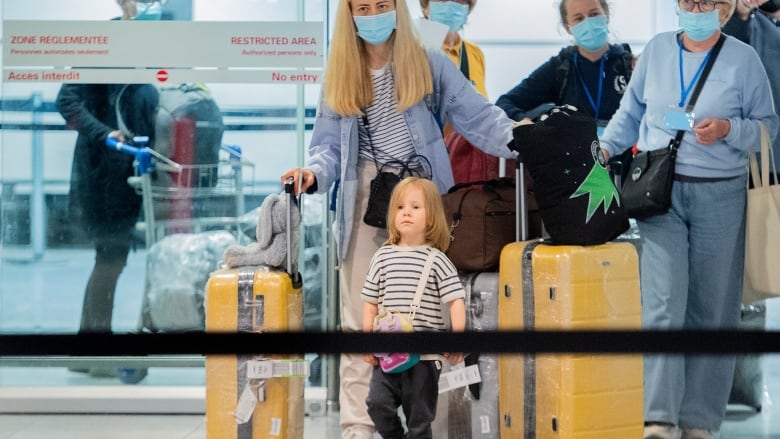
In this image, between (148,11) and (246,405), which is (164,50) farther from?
(246,405)

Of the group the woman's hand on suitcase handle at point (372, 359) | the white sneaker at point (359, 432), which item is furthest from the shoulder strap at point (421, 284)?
the white sneaker at point (359, 432)

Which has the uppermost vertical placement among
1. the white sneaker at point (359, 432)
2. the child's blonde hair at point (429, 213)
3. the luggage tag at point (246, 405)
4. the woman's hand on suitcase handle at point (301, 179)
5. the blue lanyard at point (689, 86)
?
the blue lanyard at point (689, 86)

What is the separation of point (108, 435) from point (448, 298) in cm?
195

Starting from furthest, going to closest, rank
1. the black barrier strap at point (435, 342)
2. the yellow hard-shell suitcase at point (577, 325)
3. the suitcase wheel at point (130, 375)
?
the suitcase wheel at point (130, 375), the yellow hard-shell suitcase at point (577, 325), the black barrier strap at point (435, 342)

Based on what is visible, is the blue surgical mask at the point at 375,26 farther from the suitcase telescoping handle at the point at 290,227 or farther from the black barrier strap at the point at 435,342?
the black barrier strap at the point at 435,342

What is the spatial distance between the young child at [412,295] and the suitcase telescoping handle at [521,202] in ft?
0.99

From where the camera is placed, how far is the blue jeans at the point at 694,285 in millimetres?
3914

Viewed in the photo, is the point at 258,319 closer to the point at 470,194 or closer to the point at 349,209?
the point at 349,209

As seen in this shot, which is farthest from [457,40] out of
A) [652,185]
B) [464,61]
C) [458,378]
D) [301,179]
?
[458,378]

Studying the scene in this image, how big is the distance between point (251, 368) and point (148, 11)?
2.23 meters

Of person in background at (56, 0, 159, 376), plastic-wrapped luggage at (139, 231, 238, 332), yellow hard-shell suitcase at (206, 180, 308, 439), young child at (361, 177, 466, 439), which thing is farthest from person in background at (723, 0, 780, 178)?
person in background at (56, 0, 159, 376)

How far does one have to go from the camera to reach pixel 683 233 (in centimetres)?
396

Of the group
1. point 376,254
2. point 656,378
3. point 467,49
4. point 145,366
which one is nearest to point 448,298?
point 376,254

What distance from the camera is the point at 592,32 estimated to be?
4.37 meters
